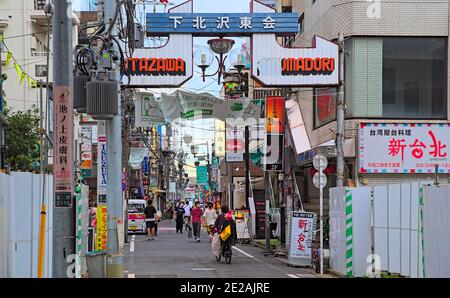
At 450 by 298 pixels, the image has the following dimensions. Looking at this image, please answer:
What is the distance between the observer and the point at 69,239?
30.0ft

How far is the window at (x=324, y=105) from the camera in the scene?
24141mm

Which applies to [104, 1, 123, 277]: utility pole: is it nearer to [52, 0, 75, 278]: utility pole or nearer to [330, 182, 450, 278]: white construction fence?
[52, 0, 75, 278]: utility pole

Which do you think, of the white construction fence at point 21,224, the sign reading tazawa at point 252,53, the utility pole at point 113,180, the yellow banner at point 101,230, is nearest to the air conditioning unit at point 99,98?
the white construction fence at point 21,224

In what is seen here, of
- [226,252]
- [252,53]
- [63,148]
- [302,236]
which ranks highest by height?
[252,53]

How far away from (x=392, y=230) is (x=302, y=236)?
19.0ft

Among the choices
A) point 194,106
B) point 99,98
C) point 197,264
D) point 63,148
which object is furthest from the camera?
point 194,106

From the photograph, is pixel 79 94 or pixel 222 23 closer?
pixel 79 94

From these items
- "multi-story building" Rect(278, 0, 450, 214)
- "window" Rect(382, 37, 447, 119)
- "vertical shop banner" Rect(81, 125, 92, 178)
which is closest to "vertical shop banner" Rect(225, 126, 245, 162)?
"vertical shop banner" Rect(81, 125, 92, 178)

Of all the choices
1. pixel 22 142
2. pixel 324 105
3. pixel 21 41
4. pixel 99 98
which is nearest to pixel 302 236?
pixel 324 105

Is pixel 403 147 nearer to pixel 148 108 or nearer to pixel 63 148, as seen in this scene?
pixel 148 108

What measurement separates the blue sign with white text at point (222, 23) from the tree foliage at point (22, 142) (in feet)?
48.2

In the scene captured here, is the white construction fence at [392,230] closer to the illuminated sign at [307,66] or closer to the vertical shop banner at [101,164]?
the illuminated sign at [307,66]

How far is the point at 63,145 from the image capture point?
30.1 ft
